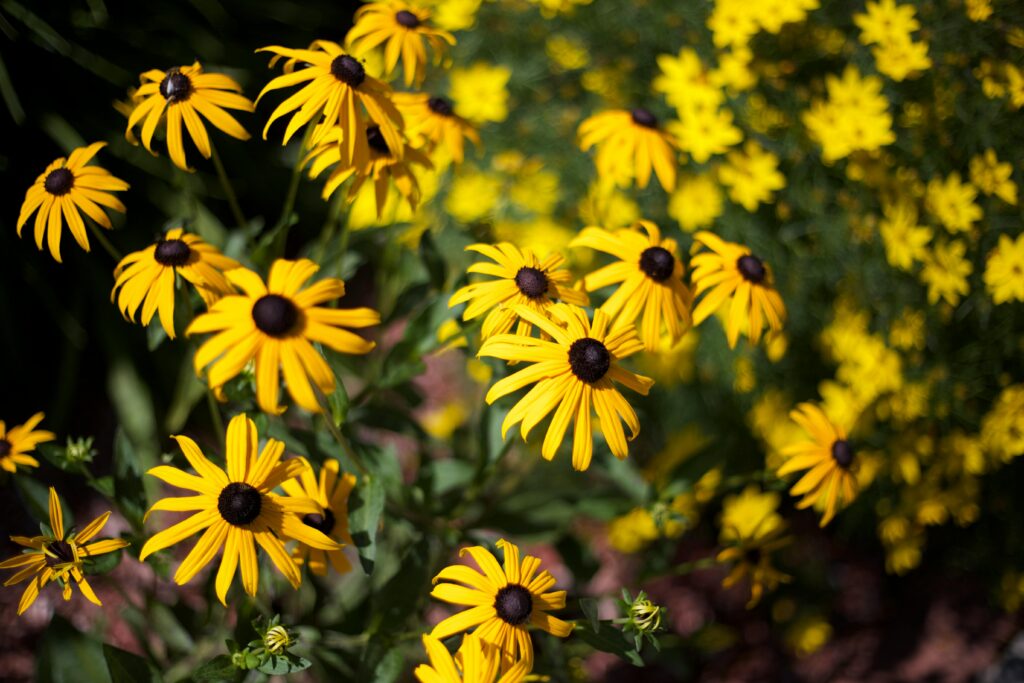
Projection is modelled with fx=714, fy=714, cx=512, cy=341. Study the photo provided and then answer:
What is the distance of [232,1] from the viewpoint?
3453 mm

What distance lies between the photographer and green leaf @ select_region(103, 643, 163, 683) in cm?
132

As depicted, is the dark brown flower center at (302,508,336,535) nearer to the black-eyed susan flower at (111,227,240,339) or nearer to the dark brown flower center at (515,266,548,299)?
the black-eyed susan flower at (111,227,240,339)

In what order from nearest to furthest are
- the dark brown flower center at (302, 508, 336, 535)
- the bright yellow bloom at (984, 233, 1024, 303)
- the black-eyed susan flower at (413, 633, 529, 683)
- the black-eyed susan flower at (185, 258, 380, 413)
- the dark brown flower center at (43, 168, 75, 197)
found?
the black-eyed susan flower at (185, 258, 380, 413) < the black-eyed susan flower at (413, 633, 529, 683) < the dark brown flower center at (43, 168, 75, 197) < the dark brown flower center at (302, 508, 336, 535) < the bright yellow bloom at (984, 233, 1024, 303)

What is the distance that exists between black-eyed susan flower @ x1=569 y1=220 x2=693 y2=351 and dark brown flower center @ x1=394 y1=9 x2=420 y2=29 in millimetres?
641

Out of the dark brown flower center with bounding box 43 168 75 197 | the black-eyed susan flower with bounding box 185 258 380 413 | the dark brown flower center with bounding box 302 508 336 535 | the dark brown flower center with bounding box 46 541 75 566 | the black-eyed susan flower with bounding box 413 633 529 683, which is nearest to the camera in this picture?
the black-eyed susan flower with bounding box 185 258 380 413

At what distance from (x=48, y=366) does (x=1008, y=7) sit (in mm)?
3669

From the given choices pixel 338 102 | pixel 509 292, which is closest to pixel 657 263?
pixel 509 292

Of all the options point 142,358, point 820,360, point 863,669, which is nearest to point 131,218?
point 142,358

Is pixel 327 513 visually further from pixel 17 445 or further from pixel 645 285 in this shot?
pixel 645 285

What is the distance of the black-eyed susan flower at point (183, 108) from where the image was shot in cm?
140

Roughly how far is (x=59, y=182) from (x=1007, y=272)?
2.27 m

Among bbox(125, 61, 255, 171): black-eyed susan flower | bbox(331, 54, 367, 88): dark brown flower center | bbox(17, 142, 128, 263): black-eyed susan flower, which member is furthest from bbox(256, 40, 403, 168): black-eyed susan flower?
bbox(17, 142, 128, 263): black-eyed susan flower

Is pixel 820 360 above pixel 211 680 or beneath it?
beneath

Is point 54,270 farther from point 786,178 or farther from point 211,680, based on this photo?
point 786,178
